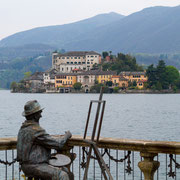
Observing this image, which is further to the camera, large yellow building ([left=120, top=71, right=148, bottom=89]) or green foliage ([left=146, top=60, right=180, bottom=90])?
large yellow building ([left=120, top=71, right=148, bottom=89])

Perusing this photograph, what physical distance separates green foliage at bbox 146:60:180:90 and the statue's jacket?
6833 inches

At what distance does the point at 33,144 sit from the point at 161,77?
178494 millimetres

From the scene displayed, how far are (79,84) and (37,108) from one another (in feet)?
629

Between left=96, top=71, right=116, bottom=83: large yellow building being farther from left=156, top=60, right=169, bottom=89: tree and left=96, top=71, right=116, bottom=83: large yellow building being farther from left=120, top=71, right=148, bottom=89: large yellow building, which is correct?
left=156, top=60, right=169, bottom=89: tree

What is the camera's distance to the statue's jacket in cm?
612

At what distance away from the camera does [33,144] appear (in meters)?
6.16

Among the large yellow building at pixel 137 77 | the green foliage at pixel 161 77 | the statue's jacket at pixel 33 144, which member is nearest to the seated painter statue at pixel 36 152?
the statue's jacket at pixel 33 144

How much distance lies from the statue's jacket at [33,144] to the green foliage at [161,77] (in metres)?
174

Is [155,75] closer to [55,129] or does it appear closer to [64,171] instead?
[55,129]

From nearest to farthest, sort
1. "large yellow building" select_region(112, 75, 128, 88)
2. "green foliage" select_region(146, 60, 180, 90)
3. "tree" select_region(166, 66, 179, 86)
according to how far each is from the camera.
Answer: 1. "green foliage" select_region(146, 60, 180, 90)
2. "tree" select_region(166, 66, 179, 86)
3. "large yellow building" select_region(112, 75, 128, 88)

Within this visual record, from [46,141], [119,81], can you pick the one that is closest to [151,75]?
[119,81]

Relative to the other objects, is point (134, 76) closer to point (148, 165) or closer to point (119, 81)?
point (119, 81)

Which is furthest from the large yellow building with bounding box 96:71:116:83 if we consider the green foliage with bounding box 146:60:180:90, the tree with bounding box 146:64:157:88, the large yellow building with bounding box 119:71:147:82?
the tree with bounding box 146:64:157:88

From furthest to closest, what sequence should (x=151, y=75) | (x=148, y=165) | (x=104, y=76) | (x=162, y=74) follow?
1. (x=104, y=76)
2. (x=162, y=74)
3. (x=151, y=75)
4. (x=148, y=165)
